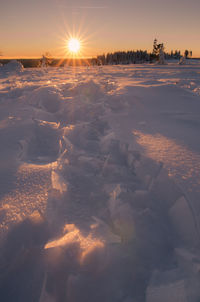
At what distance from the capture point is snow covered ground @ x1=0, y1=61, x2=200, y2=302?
24.3 inches

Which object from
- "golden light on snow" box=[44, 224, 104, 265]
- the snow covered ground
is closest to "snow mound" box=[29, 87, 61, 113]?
the snow covered ground

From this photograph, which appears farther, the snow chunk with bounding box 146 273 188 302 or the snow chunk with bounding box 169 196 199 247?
the snow chunk with bounding box 169 196 199 247

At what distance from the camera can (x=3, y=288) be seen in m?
0.63

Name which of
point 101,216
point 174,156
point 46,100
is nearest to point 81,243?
point 101,216

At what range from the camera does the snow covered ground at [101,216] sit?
0.62 m

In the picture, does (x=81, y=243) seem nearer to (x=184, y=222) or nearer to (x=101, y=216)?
(x=101, y=216)

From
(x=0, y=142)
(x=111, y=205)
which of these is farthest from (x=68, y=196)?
(x=0, y=142)

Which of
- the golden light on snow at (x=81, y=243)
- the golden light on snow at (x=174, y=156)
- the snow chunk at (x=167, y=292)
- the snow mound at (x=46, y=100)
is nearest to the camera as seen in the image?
the snow chunk at (x=167, y=292)

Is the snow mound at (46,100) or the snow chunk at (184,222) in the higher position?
the snow mound at (46,100)

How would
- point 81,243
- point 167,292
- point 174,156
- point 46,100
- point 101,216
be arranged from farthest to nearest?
point 46,100
point 174,156
point 101,216
point 81,243
point 167,292

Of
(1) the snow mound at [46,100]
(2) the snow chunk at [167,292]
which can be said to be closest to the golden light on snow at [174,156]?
(2) the snow chunk at [167,292]

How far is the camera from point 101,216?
2.82ft

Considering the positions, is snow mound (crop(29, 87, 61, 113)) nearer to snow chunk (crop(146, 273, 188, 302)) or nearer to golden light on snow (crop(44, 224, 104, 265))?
golden light on snow (crop(44, 224, 104, 265))

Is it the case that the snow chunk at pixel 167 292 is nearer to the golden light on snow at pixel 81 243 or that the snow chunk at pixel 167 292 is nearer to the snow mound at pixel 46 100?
the golden light on snow at pixel 81 243
